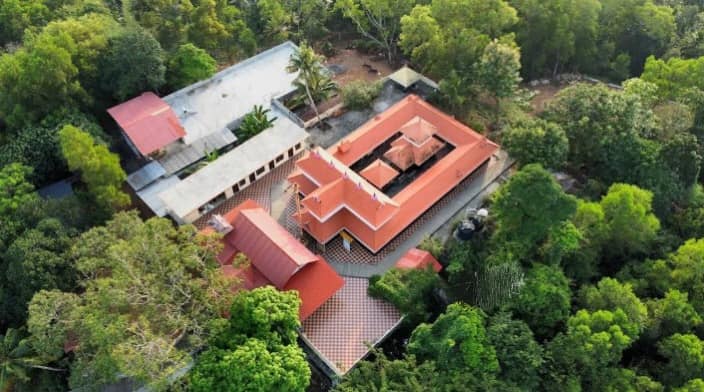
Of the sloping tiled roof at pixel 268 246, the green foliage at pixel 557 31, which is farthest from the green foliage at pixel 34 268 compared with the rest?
the green foliage at pixel 557 31

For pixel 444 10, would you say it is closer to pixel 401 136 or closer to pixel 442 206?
pixel 401 136

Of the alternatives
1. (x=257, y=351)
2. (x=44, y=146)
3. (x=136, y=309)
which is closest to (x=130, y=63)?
(x=44, y=146)

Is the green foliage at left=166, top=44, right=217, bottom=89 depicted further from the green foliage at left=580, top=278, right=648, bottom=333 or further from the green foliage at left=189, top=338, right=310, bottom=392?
the green foliage at left=580, top=278, right=648, bottom=333

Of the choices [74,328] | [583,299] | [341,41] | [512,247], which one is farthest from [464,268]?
[341,41]

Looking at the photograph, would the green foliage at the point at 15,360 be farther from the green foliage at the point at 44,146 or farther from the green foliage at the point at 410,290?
the green foliage at the point at 410,290

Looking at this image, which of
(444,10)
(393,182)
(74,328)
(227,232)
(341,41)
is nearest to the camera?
(74,328)

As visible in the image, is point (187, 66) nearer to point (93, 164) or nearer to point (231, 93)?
point (231, 93)

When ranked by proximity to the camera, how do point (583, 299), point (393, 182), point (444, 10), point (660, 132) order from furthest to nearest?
1. point (444, 10)
2. point (393, 182)
3. point (660, 132)
4. point (583, 299)

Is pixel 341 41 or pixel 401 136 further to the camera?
pixel 341 41
